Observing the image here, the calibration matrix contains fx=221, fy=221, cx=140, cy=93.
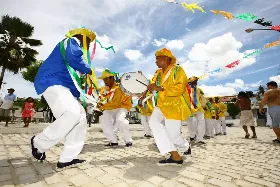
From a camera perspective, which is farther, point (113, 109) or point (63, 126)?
point (113, 109)

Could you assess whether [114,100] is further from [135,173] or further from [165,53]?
[135,173]

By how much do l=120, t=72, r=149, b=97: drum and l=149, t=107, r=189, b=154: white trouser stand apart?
19.9 inches

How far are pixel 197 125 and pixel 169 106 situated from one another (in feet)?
11.8

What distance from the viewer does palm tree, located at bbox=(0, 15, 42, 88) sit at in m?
18.8

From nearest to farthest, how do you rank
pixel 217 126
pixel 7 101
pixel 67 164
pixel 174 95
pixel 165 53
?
pixel 67 164 → pixel 174 95 → pixel 165 53 → pixel 217 126 → pixel 7 101

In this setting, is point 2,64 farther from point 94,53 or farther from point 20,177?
point 20,177

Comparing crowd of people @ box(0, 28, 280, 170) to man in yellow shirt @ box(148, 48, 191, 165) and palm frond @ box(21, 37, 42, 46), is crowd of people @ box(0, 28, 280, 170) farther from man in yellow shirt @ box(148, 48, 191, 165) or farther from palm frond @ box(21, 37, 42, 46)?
palm frond @ box(21, 37, 42, 46)

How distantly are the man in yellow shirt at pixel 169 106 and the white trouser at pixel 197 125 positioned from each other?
2.91m

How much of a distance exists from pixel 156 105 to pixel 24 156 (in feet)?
8.37

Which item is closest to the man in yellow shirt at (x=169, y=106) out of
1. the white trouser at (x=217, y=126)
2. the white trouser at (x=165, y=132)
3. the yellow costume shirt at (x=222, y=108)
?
the white trouser at (x=165, y=132)

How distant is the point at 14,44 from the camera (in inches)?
765

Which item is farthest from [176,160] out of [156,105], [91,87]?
[91,87]

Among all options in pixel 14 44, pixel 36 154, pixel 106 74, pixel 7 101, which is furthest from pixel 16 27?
pixel 36 154

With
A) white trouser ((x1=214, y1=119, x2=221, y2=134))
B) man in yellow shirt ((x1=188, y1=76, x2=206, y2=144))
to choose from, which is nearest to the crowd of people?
man in yellow shirt ((x1=188, y1=76, x2=206, y2=144))
